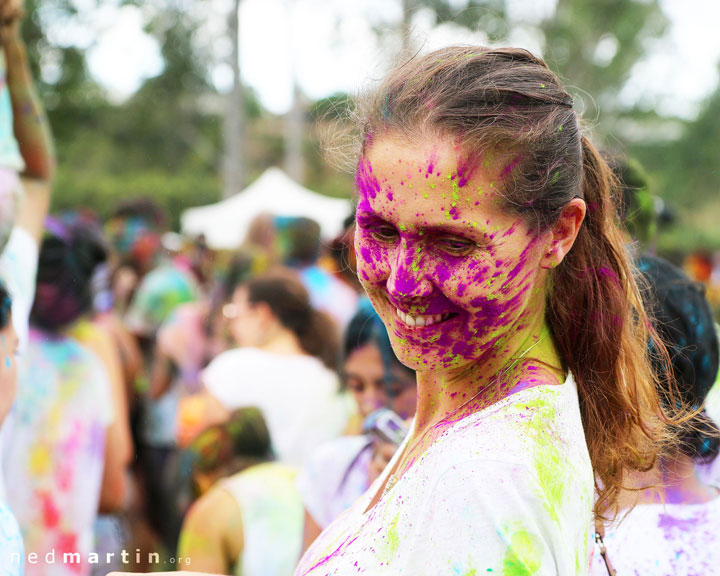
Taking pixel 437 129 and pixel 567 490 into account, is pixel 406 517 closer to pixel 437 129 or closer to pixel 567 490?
pixel 567 490

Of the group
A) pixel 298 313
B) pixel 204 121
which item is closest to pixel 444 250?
pixel 298 313

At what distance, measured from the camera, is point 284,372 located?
127 inches

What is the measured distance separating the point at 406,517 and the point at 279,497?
1648 millimetres

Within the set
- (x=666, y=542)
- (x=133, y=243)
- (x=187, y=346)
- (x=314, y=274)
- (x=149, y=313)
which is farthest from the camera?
(x=133, y=243)

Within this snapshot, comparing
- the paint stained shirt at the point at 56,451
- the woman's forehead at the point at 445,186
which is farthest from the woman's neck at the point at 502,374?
the paint stained shirt at the point at 56,451

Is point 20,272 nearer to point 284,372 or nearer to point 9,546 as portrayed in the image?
point 9,546

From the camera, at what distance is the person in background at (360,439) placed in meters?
2.36

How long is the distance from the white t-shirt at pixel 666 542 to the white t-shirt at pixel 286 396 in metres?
1.54

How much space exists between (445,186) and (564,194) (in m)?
0.21

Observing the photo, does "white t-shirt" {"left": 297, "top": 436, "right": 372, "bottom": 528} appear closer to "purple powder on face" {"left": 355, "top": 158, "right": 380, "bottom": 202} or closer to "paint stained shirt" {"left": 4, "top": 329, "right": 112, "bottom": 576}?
"paint stained shirt" {"left": 4, "top": 329, "right": 112, "bottom": 576}

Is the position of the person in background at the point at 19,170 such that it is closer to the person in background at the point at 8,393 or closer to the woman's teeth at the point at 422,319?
the person in background at the point at 8,393

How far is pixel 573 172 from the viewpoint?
46.5 inches

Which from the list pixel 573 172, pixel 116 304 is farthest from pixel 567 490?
pixel 116 304

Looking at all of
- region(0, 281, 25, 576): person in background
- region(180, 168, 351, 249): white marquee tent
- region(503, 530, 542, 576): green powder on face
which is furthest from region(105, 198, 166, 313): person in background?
region(503, 530, 542, 576): green powder on face
